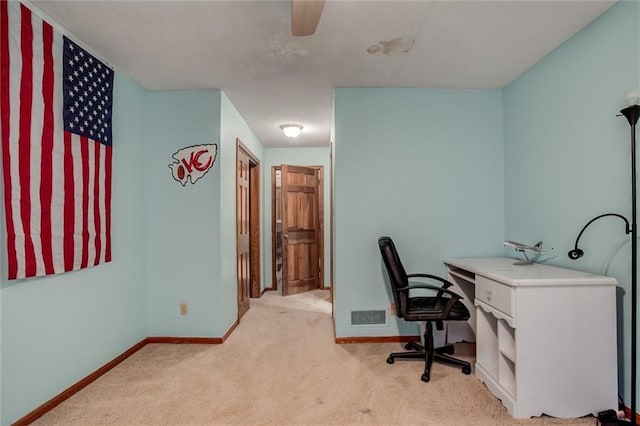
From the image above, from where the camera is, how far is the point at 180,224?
3.23 metres

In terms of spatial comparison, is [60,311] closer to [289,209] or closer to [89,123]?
[89,123]

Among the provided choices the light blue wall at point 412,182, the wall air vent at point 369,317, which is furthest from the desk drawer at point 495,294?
the wall air vent at point 369,317

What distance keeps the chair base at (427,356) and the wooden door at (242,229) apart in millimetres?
1969

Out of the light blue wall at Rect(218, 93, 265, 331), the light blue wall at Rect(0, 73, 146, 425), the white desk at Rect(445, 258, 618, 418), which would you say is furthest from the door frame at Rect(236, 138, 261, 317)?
the white desk at Rect(445, 258, 618, 418)

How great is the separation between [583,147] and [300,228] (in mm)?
3810

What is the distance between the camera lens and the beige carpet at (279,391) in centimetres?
196

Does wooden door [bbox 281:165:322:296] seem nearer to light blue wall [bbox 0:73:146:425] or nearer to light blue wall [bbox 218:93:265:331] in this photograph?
light blue wall [bbox 218:93:265:331]

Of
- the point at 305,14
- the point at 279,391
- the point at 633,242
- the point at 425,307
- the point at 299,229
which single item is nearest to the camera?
the point at 305,14

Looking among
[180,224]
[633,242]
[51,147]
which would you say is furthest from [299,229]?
[633,242]

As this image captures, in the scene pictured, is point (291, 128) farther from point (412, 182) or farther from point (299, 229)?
point (412, 182)

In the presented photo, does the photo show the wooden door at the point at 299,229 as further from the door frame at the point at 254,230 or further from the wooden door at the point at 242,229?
the wooden door at the point at 242,229

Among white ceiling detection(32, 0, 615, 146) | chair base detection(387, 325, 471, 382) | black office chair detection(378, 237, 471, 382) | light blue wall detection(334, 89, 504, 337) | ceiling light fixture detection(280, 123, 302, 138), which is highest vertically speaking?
white ceiling detection(32, 0, 615, 146)

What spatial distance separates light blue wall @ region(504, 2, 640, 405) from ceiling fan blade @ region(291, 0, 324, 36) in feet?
5.93

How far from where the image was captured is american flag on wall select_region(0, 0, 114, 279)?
1.79m
